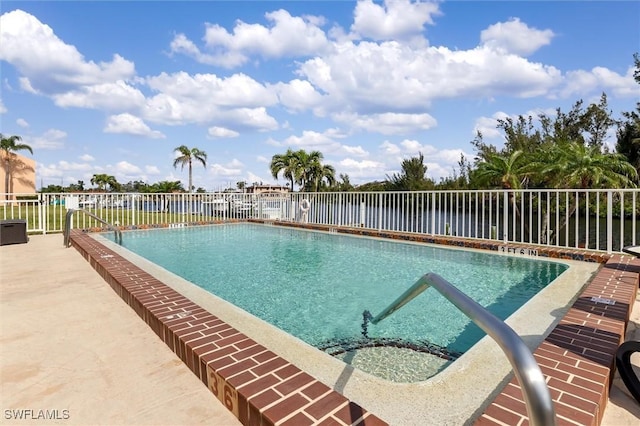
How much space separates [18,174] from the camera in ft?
115

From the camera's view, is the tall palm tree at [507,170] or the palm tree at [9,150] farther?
the palm tree at [9,150]

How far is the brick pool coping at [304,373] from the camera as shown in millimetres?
1363

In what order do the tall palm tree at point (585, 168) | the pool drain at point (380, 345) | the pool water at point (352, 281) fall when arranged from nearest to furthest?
1. the pool drain at point (380, 345)
2. the pool water at point (352, 281)
3. the tall palm tree at point (585, 168)

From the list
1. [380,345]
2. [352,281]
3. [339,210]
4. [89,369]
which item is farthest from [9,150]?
[380,345]

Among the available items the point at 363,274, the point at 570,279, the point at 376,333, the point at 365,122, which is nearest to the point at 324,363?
the point at 376,333

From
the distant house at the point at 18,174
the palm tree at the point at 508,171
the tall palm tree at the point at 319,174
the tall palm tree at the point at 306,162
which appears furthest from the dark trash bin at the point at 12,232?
the distant house at the point at 18,174

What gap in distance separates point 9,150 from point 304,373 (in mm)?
43639

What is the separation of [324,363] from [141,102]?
19.4m

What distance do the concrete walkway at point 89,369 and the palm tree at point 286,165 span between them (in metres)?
22.1

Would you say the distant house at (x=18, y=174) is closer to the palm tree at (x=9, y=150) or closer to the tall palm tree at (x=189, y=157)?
the palm tree at (x=9, y=150)

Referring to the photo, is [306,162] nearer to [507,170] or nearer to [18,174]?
[507,170]

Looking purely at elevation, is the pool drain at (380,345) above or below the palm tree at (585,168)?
below

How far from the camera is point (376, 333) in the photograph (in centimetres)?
299

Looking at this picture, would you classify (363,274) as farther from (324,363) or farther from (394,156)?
(394,156)
